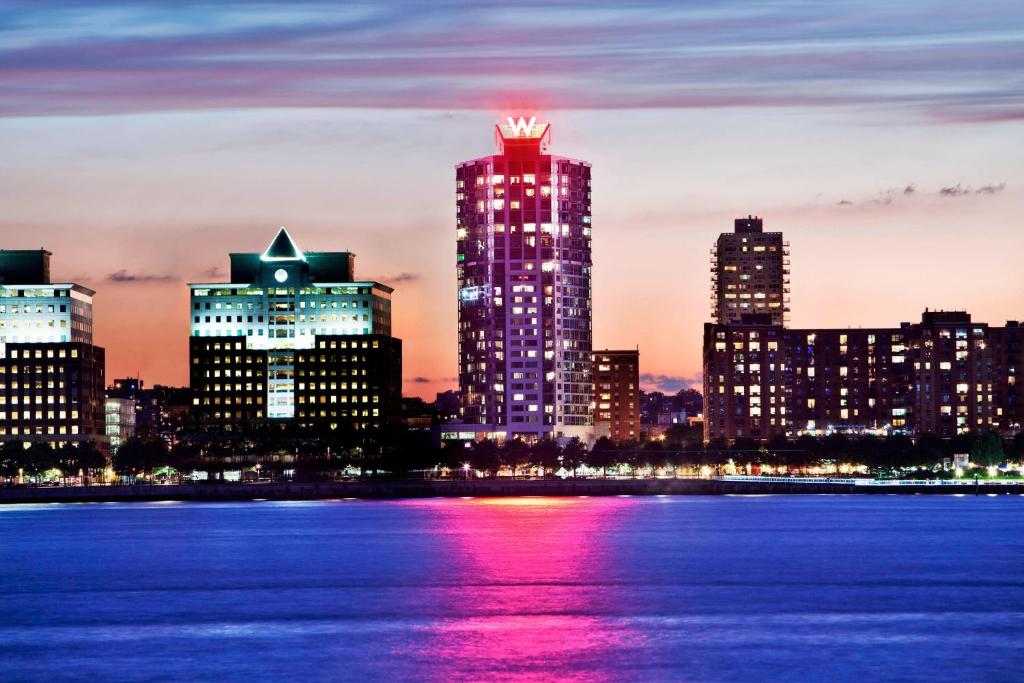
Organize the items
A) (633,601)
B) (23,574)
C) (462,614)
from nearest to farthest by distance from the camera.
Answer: (462,614), (633,601), (23,574)

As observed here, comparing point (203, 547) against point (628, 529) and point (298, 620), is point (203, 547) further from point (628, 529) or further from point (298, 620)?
point (298, 620)

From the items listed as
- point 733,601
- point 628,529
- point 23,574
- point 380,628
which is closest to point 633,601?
point 733,601

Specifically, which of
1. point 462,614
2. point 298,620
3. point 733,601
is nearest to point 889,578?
point 733,601

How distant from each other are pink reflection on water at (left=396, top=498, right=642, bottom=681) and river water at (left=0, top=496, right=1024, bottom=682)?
0.69 ft

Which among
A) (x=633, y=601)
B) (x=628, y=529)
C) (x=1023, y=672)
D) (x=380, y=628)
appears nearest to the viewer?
(x=1023, y=672)

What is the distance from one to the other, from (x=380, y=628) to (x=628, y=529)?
102m

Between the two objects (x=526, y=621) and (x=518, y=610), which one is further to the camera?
(x=518, y=610)

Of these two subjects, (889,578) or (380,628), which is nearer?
(380,628)

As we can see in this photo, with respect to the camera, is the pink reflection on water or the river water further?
the river water

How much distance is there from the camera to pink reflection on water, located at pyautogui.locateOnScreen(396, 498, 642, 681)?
81.8m

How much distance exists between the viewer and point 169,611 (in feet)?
351

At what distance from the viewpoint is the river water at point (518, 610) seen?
270 ft

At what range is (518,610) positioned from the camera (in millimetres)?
105312

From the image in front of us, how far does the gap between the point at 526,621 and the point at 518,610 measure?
19.7 ft
